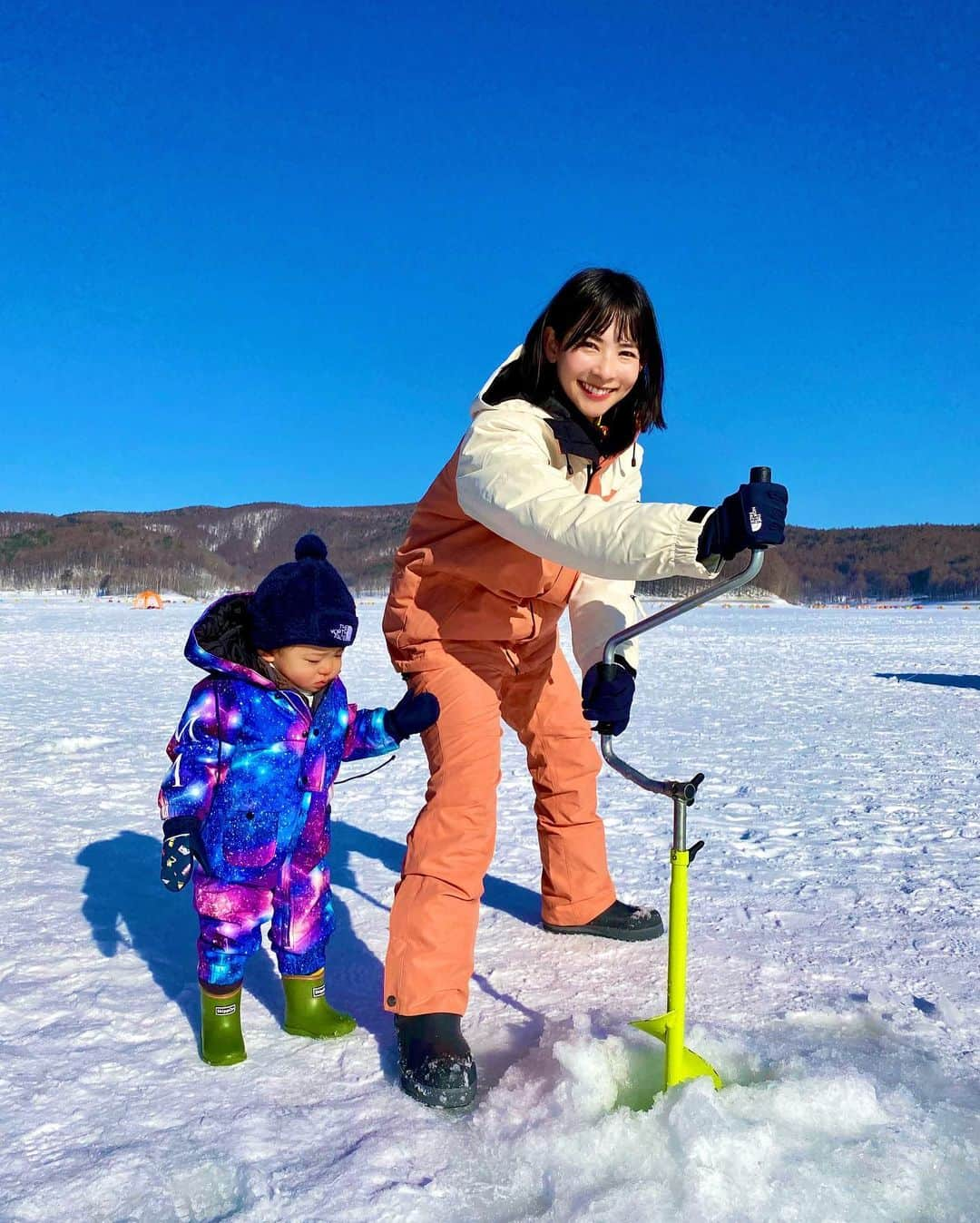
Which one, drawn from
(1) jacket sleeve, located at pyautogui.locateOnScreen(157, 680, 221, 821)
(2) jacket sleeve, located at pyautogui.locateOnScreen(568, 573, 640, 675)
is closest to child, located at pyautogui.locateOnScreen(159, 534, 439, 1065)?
(1) jacket sleeve, located at pyautogui.locateOnScreen(157, 680, 221, 821)

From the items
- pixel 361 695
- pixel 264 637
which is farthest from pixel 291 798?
pixel 361 695

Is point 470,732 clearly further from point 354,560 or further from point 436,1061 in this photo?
point 354,560

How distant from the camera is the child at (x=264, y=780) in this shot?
76.4 inches

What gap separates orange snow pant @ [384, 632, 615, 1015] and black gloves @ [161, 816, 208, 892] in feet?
1.42

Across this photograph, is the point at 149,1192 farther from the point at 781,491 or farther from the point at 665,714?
the point at 665,714

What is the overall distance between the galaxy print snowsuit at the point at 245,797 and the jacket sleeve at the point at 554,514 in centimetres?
50

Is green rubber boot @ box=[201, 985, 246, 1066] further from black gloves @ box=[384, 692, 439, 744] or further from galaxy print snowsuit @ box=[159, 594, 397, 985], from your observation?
black gloves @ box=[384, 692, 439, 744]

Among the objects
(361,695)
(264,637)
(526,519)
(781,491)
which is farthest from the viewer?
(361,695)

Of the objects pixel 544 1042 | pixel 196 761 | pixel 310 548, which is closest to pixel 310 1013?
pixel 544 1042

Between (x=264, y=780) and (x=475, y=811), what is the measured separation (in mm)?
453

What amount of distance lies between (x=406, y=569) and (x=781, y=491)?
1048 millimetres

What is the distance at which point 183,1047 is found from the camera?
2.03 meters

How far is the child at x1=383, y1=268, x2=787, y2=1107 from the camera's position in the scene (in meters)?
1.74

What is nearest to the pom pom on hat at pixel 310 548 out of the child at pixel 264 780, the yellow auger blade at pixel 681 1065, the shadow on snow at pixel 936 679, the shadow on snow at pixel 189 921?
the child at pixel 264 780
